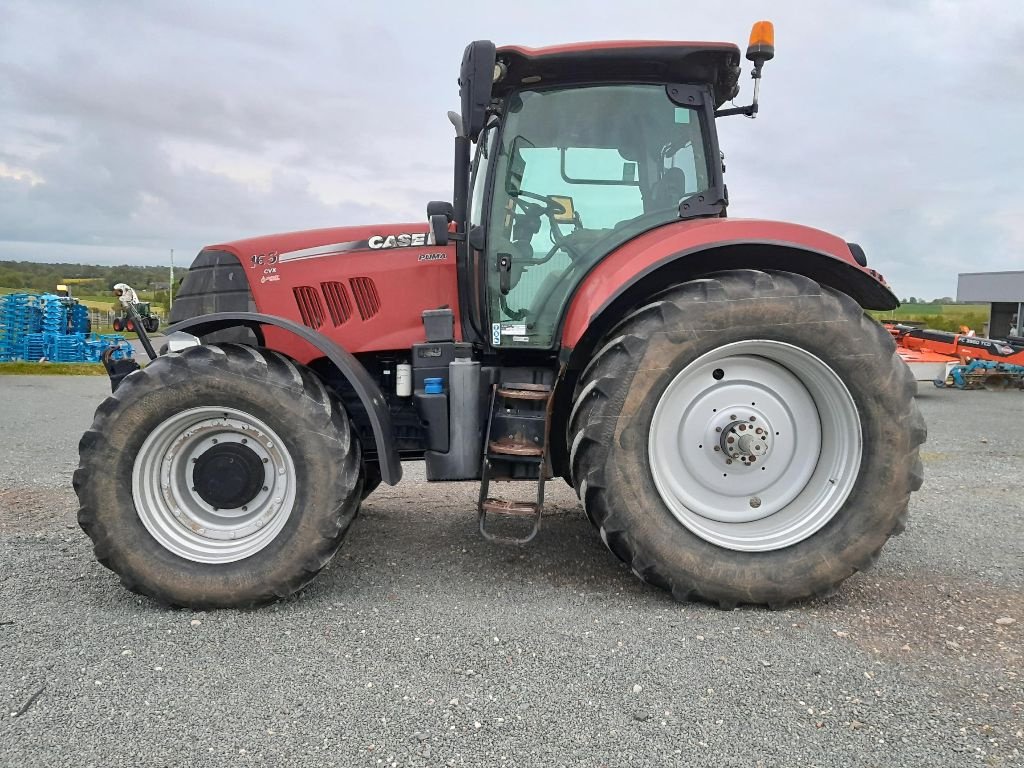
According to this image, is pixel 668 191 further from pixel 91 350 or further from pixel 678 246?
pixel 91 350

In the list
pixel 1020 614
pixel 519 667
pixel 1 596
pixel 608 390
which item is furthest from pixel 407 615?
pixel 1020 614

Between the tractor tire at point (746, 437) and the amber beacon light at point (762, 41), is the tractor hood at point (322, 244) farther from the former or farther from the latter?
the amber beacon light at point (762, 41)

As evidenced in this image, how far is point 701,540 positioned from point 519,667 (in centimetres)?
105

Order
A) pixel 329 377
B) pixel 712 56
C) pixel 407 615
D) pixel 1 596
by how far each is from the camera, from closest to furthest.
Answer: pixel 407 615
pixel 1 596
pixel 712 56
pixel 329 377

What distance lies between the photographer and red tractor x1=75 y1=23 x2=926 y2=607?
310cm

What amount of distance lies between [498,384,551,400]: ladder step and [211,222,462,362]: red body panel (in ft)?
1.72

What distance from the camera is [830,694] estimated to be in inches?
95.0

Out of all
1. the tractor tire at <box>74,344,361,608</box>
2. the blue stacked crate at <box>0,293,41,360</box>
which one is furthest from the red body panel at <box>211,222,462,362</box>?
the blue stacked crate at <box>0,293,41,360</box>

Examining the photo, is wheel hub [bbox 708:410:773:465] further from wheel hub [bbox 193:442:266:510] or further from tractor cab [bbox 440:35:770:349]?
wheel hub [bbox 193:442:266:510]

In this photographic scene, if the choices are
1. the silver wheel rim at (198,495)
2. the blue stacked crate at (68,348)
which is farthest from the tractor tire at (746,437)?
the blue stacked crate at (68,348)

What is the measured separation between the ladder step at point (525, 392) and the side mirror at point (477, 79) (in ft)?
3.86

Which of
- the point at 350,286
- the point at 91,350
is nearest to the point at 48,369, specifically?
the point at 91,350

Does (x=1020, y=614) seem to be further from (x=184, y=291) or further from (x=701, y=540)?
(x=184, y=291)

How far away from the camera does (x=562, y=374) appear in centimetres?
350
